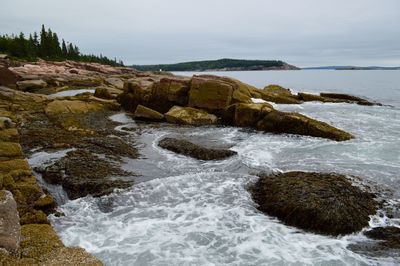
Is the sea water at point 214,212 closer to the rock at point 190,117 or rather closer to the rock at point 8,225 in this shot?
the rock at point 8,225

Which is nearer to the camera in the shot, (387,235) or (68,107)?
(387,235)

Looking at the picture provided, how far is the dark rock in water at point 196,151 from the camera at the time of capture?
14.2m

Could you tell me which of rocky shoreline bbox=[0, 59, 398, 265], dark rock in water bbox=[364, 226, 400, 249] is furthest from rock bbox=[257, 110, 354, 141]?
dark rock in water bbox=[364, 226, 400, 249]

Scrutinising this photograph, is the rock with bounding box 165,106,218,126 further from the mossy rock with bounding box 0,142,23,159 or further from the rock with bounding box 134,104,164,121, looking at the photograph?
the mossy rock with bounding box 0,142,23,159

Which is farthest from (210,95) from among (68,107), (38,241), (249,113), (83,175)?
(38,241)

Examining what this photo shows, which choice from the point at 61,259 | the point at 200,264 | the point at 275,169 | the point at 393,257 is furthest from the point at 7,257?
the point at 275,169

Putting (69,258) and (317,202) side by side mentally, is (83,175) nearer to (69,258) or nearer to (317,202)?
(69,258)

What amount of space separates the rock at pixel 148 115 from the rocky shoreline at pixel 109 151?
0.21 feet

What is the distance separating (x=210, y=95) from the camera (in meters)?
23.3

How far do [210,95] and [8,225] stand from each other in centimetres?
1791

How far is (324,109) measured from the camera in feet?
98.1

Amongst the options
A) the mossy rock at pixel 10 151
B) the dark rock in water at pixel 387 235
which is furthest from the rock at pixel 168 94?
the dark rock in water at pixel 387 235

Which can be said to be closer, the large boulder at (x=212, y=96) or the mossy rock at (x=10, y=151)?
the mossy rock at (x=10, y=151)

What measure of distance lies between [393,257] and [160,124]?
1592 cm
